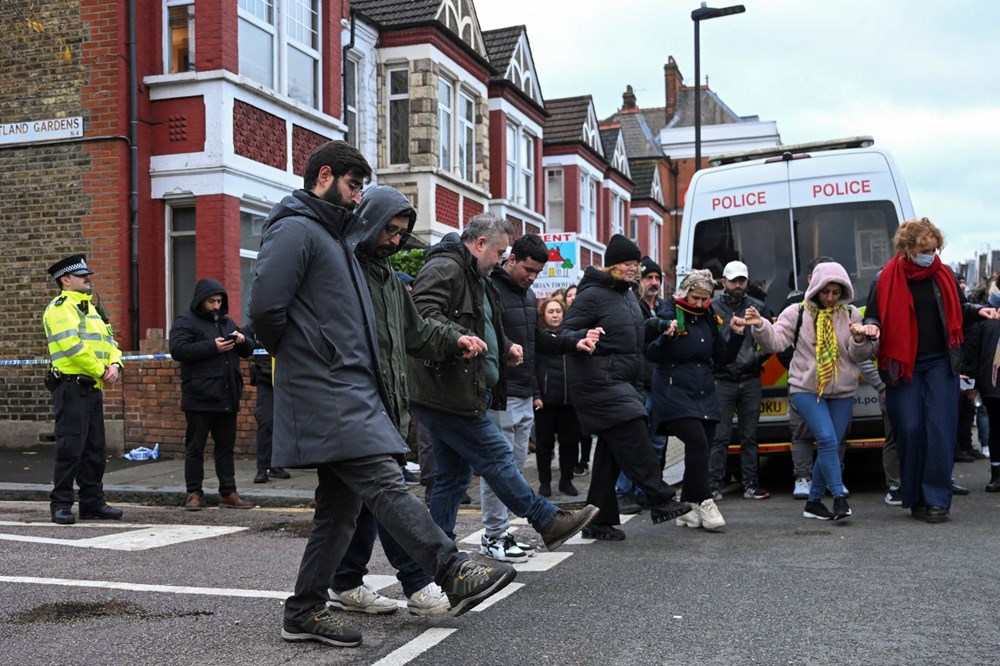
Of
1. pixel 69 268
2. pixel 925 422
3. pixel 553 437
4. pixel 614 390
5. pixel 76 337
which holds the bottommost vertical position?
pixel 553 437

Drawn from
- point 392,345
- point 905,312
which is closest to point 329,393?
point 392,345

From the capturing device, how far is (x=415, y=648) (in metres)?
4.63

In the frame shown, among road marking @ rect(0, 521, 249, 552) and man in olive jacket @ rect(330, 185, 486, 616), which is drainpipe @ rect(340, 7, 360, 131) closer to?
road marking @ rect(0, 521, 249, 552)

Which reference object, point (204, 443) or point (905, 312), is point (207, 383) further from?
point (905, 312)

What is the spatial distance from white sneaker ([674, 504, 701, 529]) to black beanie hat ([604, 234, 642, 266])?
177 cm

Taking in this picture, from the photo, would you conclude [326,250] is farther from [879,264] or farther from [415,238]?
[415,238]

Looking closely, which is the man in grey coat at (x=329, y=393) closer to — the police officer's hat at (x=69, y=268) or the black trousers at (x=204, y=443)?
the police officer's hat at (x=69, y=268)

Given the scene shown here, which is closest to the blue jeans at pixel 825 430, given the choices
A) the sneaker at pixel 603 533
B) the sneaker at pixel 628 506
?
the sneaker at pixel 628 506

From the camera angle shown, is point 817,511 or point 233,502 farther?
point 233,502

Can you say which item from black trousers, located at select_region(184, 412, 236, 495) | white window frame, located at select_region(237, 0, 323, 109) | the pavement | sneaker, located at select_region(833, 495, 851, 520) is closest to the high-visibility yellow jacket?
black trousers, located at select_region(184, 412, 236, 495)

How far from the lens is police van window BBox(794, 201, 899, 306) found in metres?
10.4

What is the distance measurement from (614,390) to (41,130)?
32.5 ft

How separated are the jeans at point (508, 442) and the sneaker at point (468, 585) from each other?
1.53m

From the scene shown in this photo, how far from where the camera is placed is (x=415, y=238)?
19438 millimetres
